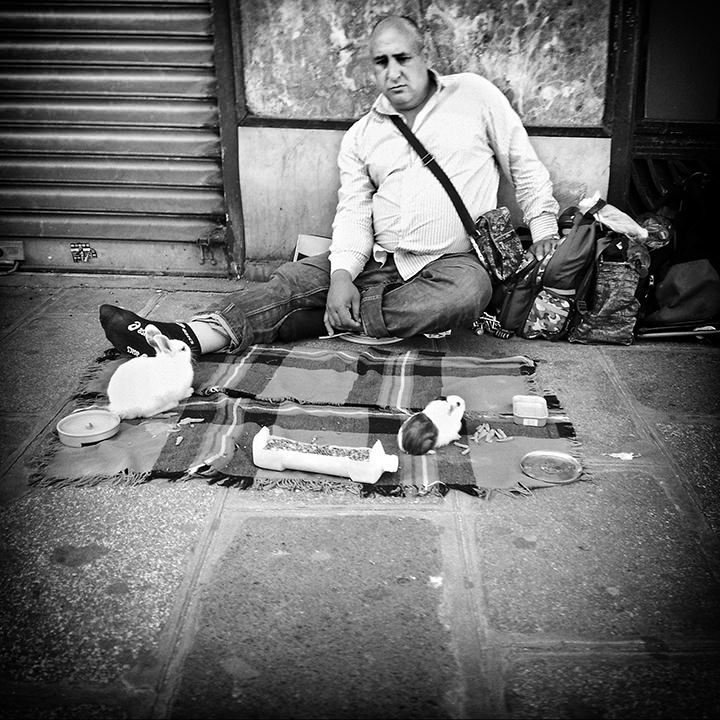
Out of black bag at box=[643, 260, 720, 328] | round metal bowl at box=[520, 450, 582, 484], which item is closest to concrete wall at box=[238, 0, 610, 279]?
black bag at box=[643, 260, 720, 328]

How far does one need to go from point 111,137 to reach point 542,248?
8.33ft

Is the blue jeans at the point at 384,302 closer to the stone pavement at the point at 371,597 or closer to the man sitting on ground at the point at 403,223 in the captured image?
the man sitting on ground at the point at 403,223

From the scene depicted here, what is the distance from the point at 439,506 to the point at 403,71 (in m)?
2.05

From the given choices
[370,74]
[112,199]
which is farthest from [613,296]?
[112,199]

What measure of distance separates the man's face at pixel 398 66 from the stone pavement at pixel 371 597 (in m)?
1.74

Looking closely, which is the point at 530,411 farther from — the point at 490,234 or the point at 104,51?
the point at 104,51

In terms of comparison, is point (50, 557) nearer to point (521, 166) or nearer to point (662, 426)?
point (662, 426)

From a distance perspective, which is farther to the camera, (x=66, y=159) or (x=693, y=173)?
(x=66, y=159)

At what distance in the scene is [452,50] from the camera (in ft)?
12.9

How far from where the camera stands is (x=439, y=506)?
2322 mm

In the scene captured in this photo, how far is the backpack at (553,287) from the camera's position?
344cm

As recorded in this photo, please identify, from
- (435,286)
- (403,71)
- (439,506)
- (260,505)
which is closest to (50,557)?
(260,505)

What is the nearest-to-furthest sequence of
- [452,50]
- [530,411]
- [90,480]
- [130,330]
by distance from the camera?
[90,480]
[530,411]
[130,330]
[452,50]

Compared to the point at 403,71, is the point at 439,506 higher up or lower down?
lower down
